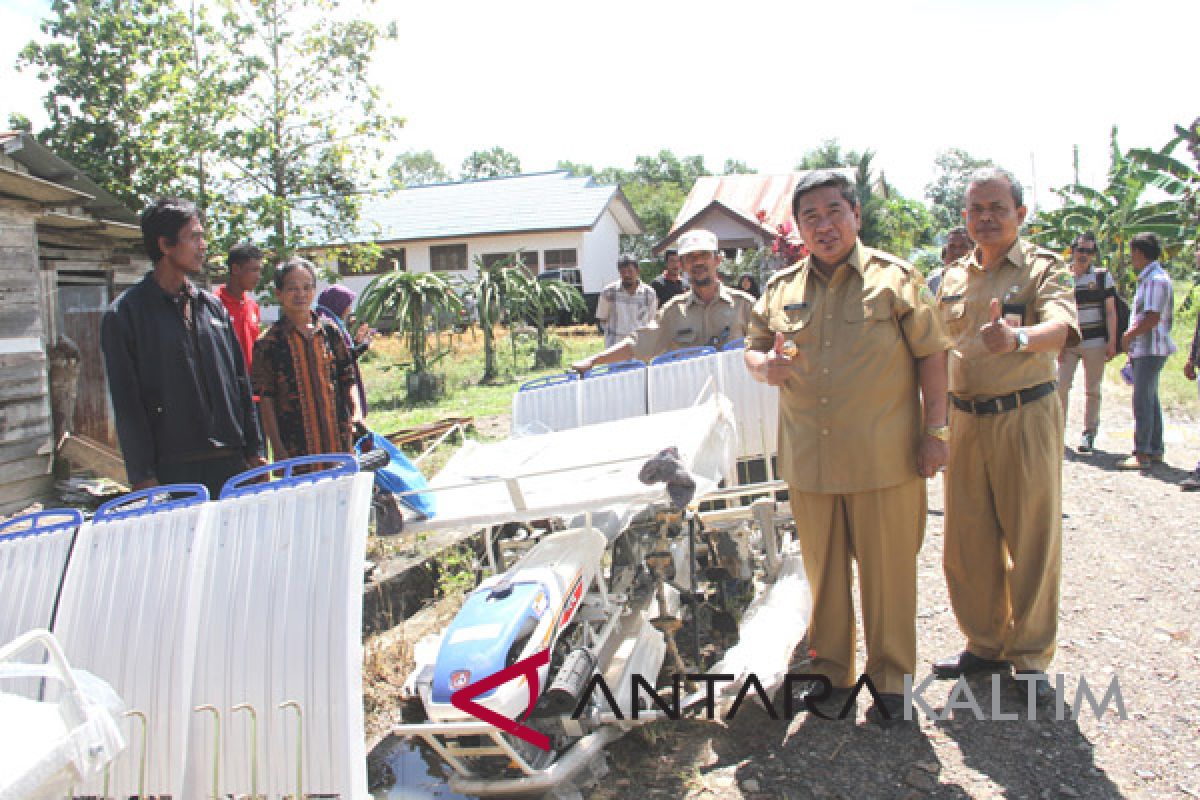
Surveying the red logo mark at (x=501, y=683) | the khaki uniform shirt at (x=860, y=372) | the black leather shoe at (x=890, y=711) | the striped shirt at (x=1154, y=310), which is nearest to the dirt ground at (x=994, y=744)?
the black leather shoe at (x=890, y=711)

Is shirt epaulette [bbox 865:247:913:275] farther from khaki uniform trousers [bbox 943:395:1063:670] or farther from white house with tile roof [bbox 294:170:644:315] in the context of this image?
white house with tile roof [bbox 294:170:644:315]

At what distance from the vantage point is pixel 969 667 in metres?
3.56

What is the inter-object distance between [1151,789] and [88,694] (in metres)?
3.14

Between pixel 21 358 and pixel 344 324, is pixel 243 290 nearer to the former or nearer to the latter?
pixel 344 324

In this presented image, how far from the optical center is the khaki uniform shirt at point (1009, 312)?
3350mm

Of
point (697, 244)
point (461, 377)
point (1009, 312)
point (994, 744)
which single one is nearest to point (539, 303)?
point (461, 377)

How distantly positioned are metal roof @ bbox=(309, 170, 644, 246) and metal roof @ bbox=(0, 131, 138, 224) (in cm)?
2278

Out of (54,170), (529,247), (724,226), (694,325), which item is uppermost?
(724,226)

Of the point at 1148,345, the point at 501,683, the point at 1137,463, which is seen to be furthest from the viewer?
the point at 1148,345

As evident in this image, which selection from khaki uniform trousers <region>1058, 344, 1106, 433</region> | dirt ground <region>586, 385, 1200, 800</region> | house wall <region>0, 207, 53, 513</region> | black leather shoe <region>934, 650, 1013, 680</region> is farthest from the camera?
khaki uniform trousers <region>1058, 344, 1106, 433</region>

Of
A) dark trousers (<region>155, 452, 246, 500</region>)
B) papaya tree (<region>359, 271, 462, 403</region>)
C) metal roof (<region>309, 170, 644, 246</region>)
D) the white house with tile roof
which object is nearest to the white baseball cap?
dark trousers (<region>155, 452, 246, 500</region>)

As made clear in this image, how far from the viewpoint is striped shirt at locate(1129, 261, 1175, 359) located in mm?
7238

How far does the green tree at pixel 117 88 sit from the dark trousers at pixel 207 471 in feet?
38.2

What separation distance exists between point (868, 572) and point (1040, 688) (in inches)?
31.9
